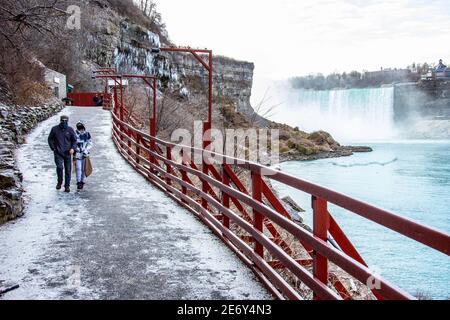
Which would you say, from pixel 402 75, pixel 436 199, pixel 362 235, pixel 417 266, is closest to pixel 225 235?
pixel 417 266

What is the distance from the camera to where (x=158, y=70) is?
77.4 m

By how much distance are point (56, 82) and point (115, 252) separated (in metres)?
44.4

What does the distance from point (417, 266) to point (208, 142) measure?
49.1 ft

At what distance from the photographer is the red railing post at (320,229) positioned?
368cm

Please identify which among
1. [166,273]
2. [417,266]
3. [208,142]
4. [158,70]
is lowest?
[417,266]

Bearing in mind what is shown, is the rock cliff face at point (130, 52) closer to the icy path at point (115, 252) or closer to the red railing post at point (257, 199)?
the icy path at point (115, 252)

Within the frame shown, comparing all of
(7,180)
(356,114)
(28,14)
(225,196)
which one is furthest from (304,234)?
(356,114)

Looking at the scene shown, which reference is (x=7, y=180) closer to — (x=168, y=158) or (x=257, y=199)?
(x=168, y=158)

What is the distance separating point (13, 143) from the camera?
59.0ft

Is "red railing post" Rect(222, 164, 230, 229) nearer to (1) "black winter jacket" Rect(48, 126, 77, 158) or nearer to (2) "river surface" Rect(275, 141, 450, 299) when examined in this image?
(1) "black winter jacket" Rect(48, 126, 77, 158)

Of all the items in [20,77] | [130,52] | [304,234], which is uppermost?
[130,52]

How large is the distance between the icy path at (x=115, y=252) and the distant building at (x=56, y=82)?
37450 millimetres
